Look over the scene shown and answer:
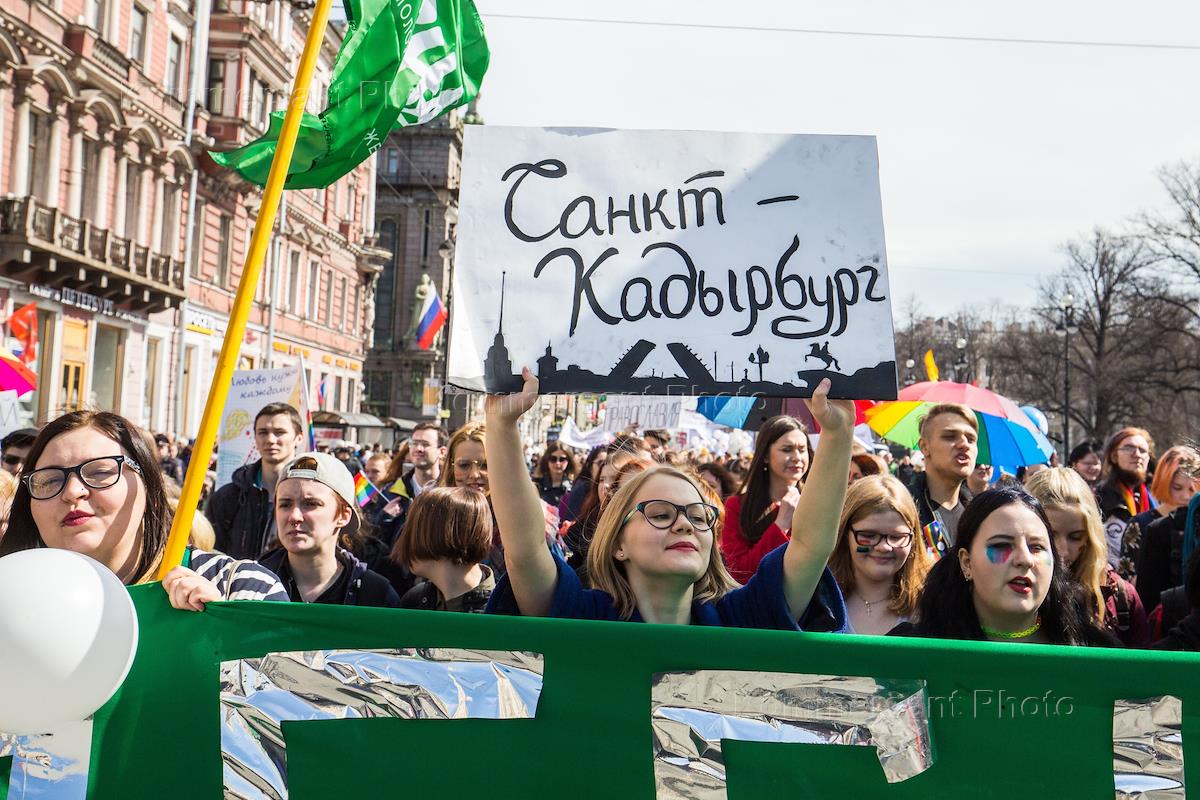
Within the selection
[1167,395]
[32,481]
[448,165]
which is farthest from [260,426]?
[448,165]

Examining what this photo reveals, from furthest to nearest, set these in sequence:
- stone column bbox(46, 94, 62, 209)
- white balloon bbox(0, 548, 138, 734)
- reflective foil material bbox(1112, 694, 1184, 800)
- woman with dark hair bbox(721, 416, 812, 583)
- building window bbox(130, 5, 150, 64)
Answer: building window bbox(130, 5, 150, 64) < stone column bbox(46, 94, 62, 209) < woman with dark hair bbox(721, 416, 812, 583) < reflective foil material bbox(1112, 694, 1184, 800) < white balloon bbox(0, 548, 138, 734)

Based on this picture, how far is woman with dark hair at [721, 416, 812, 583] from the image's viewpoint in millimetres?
5551

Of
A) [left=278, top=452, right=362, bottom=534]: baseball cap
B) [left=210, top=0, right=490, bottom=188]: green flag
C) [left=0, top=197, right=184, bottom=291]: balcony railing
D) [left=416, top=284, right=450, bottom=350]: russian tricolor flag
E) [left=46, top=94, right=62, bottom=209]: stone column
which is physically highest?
[left=46, top=94, right=62, bottom=209]: stone column

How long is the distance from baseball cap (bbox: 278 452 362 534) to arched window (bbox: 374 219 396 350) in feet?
215

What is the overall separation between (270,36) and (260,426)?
30433mm

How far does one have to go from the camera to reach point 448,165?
70938 mm

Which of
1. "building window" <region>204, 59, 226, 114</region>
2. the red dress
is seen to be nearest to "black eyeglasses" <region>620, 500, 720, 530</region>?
the red dress

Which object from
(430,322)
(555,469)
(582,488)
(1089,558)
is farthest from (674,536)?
(430,322)

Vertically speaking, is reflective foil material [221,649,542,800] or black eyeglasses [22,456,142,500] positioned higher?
black eyeglasses [22,456,142,500]

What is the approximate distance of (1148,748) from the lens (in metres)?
2.57

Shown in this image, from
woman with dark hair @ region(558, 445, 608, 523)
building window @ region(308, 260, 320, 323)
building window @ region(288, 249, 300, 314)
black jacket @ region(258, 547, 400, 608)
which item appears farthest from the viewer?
building window @ region(308, 260, 320, 323)

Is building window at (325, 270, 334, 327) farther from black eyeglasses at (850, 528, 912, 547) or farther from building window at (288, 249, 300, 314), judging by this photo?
black eyeglasses at (850, 528, 912, 547)

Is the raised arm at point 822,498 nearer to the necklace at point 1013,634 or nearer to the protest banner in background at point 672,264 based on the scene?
the protest banner in background at point 672,264

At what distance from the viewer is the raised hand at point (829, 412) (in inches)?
113
